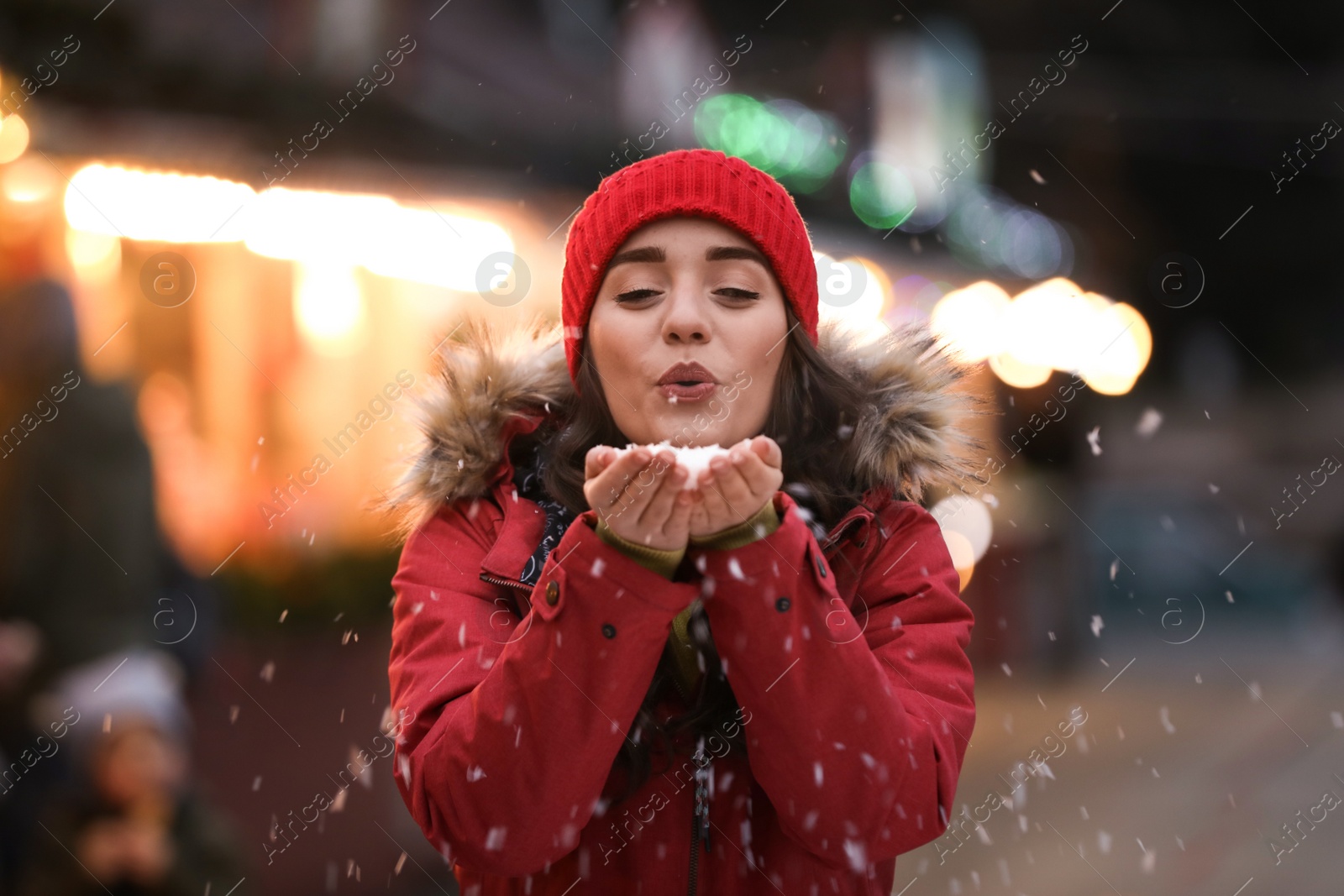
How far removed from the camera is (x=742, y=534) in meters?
1.56

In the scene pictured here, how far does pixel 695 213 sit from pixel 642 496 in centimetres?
68

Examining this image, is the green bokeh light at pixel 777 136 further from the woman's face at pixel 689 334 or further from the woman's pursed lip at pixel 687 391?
the woman's pursed lip at pixel 687 391

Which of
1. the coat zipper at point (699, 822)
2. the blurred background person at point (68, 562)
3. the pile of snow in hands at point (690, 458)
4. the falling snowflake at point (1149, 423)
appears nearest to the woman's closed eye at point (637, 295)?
the pile of snow in hands at point (690, 458)

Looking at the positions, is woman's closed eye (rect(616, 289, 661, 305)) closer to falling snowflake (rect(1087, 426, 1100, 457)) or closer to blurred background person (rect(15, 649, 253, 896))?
falling snowflake (rect(1087, 426, 1100, 457))

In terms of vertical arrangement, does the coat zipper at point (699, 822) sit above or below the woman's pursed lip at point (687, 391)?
below

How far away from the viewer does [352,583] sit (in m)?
6.12

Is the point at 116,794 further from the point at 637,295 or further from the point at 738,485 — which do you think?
the point at 738,485

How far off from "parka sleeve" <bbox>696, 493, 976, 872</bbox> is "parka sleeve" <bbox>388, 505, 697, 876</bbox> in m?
0.10

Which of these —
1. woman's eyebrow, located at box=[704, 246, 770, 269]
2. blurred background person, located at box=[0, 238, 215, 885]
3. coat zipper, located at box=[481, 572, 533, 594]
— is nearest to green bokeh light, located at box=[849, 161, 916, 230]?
blurred background person, located at box=[0, 238, 215, 885]

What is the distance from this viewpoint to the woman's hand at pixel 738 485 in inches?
58.7

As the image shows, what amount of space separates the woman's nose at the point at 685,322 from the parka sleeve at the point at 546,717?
0.43m

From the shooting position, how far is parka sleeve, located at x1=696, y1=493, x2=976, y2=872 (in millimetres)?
1567

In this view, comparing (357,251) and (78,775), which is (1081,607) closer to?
(357,251)

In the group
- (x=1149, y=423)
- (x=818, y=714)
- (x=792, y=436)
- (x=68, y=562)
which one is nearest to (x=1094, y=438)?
(x=792, y=436)
